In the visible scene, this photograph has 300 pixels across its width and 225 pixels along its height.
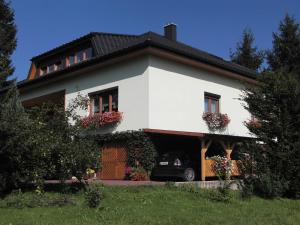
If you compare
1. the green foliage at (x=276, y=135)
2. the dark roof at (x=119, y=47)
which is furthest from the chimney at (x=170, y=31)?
the green foliage at (x=276, y=135)

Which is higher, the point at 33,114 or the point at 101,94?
the point at 101,94

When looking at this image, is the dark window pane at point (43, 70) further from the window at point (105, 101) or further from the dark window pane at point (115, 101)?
the dark window pane at point (115, 101)

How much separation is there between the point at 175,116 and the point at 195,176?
9.08 ft

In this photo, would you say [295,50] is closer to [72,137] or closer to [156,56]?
[156,56]

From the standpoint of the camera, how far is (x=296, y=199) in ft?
44.3

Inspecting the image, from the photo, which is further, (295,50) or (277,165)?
(295,50)

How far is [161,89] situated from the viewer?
1878cm

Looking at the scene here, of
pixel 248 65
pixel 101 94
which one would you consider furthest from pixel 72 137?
pixel 248 65

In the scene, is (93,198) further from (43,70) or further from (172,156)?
(43,70)

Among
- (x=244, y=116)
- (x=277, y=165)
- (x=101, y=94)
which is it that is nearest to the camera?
(x=277, y=165)

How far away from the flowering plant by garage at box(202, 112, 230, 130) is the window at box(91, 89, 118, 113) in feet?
14.3

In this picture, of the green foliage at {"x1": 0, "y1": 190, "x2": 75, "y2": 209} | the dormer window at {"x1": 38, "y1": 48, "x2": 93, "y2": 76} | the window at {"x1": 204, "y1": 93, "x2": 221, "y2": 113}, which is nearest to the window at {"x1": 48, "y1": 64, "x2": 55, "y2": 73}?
the dormer window at {"x1": 38, "y1": 48, "x2": 93, "y2": 76}

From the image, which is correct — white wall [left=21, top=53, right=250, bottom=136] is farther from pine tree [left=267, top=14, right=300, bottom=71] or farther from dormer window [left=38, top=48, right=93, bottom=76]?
pine tree [left=267, top=14, right=300, bottom=71]

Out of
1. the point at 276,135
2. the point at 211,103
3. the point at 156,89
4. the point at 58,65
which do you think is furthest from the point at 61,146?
the point at 58,65
